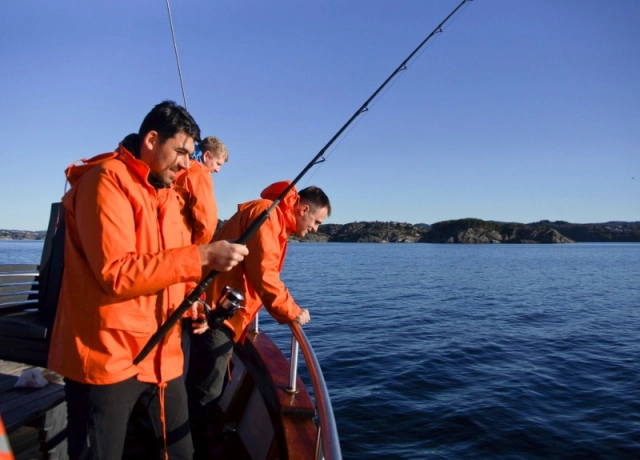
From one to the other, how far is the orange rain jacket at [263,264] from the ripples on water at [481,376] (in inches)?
139

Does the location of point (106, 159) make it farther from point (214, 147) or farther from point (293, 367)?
point (214, 147)

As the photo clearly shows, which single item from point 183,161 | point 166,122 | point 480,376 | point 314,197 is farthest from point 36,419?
point 480,376

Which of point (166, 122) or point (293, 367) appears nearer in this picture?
point (166, 122)

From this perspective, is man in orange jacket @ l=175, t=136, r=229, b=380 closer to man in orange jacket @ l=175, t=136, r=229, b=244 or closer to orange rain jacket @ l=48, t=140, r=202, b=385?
man in orange jacket @ l=175, t=136, r=229, b=244

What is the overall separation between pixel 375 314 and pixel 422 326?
2.39 metres

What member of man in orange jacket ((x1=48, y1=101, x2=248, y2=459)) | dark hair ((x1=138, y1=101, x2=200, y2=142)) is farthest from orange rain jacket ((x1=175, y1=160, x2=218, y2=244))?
dark hair ((x1=138, y1=101, x2=200, y2=142))

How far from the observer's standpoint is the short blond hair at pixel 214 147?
13.7 feet

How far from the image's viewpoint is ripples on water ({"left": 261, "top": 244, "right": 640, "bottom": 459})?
6555 mm

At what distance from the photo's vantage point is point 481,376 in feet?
30.2

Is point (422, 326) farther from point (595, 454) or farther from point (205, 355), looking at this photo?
point (205, 355)

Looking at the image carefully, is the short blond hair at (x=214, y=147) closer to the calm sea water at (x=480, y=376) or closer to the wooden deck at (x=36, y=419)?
the wooden deck at (x=36, y=419)

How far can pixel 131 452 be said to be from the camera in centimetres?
338

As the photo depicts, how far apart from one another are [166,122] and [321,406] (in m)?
1.31

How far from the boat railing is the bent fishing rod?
490mm
